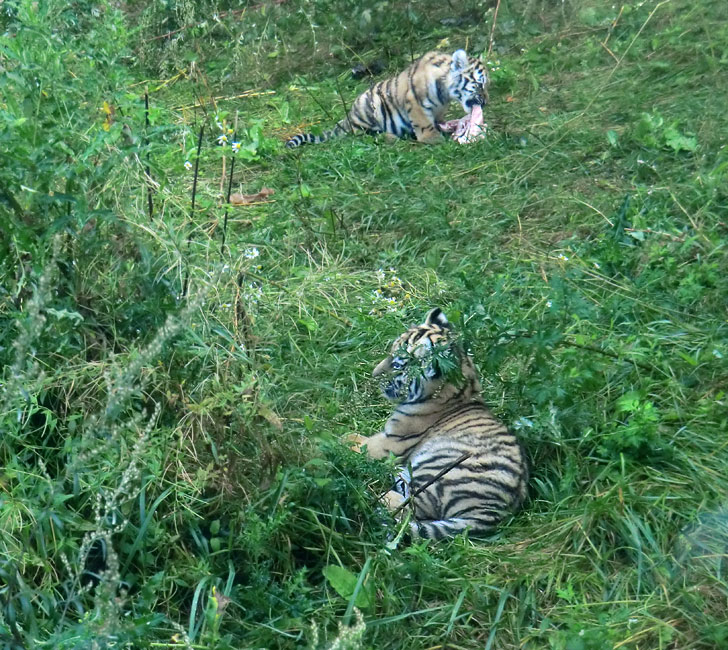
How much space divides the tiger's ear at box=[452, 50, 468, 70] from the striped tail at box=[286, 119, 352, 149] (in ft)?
3.35

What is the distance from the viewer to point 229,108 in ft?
26.8

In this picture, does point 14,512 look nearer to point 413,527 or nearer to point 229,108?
point 413,527

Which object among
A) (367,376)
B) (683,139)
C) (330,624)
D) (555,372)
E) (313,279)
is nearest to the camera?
(330,624)

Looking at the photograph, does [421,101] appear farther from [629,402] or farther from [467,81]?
[629,402]

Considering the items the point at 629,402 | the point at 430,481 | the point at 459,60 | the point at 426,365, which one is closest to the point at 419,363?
the point at 426,365

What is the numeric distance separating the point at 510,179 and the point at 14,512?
4.20 meters

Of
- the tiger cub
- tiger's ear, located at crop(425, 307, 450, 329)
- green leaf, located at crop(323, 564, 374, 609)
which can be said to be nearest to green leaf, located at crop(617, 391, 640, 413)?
tiger's ear, located at crop(425, 307, 450, 329)

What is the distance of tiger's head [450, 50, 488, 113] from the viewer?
743 centimetres

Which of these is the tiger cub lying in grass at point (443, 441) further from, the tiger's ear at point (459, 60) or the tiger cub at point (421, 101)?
the tiger's ear at point (459, 60)

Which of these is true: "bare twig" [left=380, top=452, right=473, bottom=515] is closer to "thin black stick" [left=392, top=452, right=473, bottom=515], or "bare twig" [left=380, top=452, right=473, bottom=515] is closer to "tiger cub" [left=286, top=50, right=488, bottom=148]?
"thin black stick" [left=392, top=452, right=473, bottom=515]

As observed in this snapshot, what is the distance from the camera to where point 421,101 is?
24.7ft

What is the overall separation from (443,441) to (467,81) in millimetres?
4283

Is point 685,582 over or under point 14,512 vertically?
under

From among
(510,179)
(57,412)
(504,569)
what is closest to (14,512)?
(57,412)
